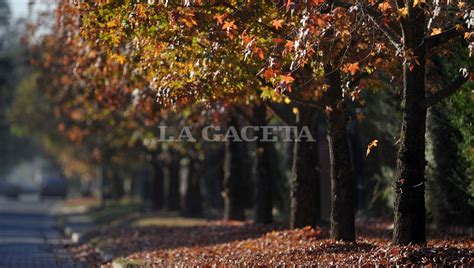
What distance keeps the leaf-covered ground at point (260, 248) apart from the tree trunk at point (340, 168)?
1.38ft

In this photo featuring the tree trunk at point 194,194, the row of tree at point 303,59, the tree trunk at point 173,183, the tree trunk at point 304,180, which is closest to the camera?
the row of tree at point 303,59

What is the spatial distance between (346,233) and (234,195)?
1251 centimetres

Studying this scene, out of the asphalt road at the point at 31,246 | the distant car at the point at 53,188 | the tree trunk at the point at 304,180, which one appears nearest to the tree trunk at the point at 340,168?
the tree trunk at the point at 304,180

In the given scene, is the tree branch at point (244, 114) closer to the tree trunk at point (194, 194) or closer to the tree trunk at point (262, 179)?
the tree trunk at point (262, 179)

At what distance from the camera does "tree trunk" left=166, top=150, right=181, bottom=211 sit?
133 feet

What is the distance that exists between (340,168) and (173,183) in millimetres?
23775

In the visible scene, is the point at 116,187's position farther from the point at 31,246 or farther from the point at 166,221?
the point at 31,246

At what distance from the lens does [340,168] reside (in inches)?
716

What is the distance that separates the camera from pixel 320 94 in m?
20.2

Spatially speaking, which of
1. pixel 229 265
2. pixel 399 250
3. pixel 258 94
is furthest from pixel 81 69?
pixel 399 250

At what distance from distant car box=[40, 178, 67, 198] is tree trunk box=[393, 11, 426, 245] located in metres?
70.7

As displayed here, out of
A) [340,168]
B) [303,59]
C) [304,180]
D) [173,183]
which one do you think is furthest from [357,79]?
[173,183]

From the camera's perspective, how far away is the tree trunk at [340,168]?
1819 cm

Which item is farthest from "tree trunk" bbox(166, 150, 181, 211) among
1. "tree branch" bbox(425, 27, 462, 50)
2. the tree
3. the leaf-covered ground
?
"tree branch" bbox(425, 27, 462, 50)
